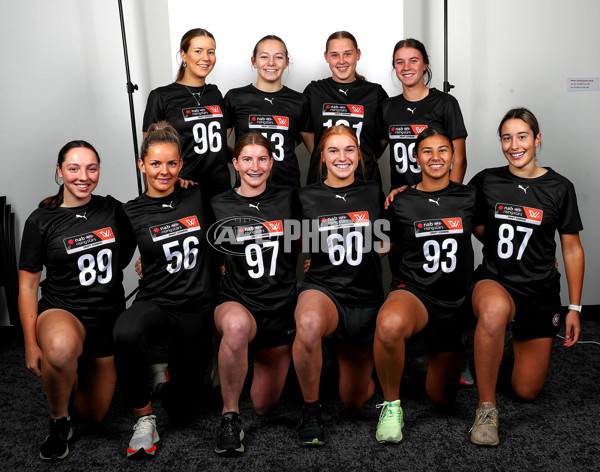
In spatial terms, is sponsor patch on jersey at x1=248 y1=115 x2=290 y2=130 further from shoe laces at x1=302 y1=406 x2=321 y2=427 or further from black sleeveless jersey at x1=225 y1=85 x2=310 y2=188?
shoe laces at x1=302 y1=406 x2=321 y2=427

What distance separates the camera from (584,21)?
3.16 meters

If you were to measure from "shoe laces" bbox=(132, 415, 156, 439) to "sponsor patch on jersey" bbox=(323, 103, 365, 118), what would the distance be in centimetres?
156

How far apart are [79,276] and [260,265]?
2.28 feet

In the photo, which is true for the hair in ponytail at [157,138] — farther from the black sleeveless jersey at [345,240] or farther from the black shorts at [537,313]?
the black shorts at [537,313]

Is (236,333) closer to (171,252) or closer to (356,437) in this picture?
(171,252)

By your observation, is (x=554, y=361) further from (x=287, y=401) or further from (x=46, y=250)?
(x=46, y=250)

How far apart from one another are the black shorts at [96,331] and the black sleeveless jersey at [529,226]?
5.09 ft

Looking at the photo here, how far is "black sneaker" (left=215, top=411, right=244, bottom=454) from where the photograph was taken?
1896mm

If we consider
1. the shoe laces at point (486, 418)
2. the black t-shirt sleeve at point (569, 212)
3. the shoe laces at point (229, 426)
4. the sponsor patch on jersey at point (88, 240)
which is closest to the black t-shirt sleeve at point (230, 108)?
the sponsor patch on jersey at point (88, 240)

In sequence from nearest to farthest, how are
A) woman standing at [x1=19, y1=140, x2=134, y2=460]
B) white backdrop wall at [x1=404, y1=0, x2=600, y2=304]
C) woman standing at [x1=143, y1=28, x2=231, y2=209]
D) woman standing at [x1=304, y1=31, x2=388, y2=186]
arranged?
woman standing at [x1=19, y1=140, x2=134, y2=460], woman standing at [x1=143, y1=28, x2=231, y2=209], woman standing at [x1=304, y1=31, x2=388, y2=186], white backdrop wall at [x1=404, y1=0, x2=600, y2=304]

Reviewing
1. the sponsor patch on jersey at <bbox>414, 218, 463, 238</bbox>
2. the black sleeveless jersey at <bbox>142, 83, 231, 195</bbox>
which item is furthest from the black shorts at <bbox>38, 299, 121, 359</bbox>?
the sponsor patch on jersey at <bbox>414, 218, 463, 238</bbox>

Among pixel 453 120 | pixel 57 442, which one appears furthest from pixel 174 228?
pixel 453 120

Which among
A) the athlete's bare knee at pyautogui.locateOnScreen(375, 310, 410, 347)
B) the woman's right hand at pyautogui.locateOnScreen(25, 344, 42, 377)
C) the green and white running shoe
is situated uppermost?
the athlete's bare knee at pyautogui.locateOnScreen(375, 310, 410, 347)

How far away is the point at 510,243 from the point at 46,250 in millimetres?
1818
